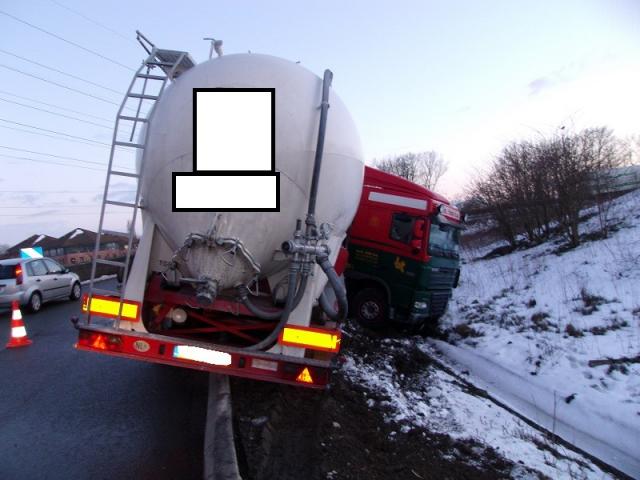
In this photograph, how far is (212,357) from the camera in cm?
401

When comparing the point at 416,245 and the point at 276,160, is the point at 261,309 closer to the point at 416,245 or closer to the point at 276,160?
the point at 276,160

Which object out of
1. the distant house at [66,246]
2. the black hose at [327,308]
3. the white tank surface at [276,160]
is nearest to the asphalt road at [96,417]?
the white tank surface at [276,160]

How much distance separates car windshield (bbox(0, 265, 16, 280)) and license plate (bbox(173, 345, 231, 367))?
843 cm

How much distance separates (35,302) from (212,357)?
9021mm

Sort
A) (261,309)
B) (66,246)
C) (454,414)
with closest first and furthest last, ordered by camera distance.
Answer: (261,309), (454,414), (66,246)

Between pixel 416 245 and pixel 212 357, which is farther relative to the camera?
pixel 416 245

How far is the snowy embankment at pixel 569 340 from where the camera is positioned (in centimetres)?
518

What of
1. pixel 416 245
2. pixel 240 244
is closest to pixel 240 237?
pixel 240 244

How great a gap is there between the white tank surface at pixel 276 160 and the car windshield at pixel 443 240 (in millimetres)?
5148

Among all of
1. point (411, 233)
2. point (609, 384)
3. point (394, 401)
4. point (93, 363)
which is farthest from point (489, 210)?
point (93, 363)

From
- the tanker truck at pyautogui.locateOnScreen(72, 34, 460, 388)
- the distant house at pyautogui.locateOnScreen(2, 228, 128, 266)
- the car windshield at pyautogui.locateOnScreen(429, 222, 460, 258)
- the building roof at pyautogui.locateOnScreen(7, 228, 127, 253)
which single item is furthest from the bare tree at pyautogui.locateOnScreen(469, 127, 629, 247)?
the building roof at pyautogui.locateOnScreen(7, 228, 127, 253)

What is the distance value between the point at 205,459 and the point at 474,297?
10002mm

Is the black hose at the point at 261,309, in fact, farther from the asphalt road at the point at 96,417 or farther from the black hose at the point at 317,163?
the asphalt road at the point at 96,417

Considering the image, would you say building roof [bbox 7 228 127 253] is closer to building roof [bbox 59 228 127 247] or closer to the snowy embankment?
building roof [bbox 59 228 127 247]
